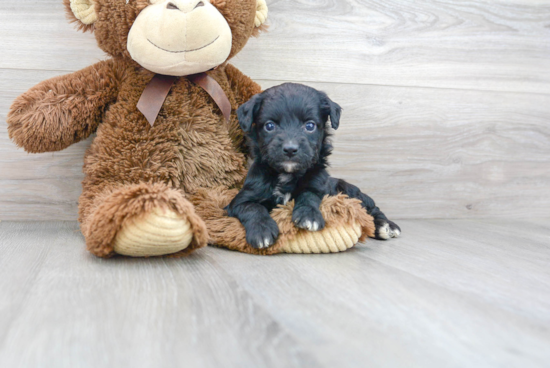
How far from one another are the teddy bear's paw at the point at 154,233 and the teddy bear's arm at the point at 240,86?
0.71 metres

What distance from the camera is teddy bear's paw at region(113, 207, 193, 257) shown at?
1.10 metres

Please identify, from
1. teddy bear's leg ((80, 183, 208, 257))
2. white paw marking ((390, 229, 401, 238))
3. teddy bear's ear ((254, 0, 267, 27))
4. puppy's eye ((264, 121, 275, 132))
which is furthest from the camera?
white paw marking ((390, 229, 401, 238))

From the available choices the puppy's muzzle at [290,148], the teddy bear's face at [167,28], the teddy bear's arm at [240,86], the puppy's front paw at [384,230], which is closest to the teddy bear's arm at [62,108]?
the teddy bear's face at [167,28]

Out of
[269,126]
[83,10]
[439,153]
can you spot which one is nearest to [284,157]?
[269,126]

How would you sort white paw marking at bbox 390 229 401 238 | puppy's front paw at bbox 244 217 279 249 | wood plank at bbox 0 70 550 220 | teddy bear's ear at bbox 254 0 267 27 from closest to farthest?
puppy's front paw at bbox 244 217 279 249
teddy bear's ear at bbox 254 0 267 27
white paw marking at bbox 390 229 401 238
wood plank at bbox 0 70 550 220

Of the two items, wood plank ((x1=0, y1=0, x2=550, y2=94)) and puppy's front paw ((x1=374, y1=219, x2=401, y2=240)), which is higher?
wood plank ((x1=0, y1=0, x2=550, y2=94))

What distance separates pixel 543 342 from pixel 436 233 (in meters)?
1.08

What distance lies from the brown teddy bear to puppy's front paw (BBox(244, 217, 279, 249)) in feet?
0.09

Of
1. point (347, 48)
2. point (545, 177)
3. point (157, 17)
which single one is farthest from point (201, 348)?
point (545, 177)

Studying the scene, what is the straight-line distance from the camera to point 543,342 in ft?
2.54

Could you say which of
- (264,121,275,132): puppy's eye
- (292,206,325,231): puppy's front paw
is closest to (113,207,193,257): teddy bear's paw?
(292,206,325,231): puppy's front paw

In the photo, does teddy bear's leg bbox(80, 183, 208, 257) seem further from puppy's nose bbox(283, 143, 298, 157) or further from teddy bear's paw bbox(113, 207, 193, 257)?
puppy's nose bbox(283, 143, 298, 157)

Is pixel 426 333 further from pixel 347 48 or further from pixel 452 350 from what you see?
pixel 347 48

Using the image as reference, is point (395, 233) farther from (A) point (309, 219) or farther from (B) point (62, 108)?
(B) point (62, 108)
